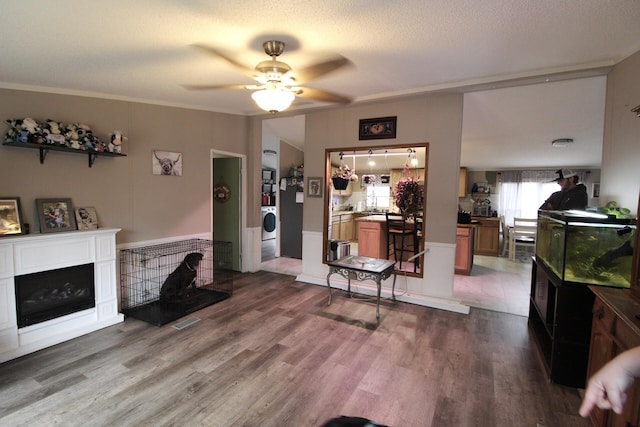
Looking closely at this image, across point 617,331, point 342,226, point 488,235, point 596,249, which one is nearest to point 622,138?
point 596,249

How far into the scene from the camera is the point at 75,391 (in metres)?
2.04

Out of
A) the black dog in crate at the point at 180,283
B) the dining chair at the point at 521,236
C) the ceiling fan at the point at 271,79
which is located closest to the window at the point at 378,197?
the dining chair at the point at 521,236

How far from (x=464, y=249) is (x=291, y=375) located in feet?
12.6

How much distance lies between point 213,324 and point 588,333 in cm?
313

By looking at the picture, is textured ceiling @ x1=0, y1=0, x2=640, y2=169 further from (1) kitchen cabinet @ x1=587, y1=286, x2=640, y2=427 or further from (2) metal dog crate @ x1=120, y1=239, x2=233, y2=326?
(2) metal dog crate @ x1=120, y1=239, x2=233, y2=326

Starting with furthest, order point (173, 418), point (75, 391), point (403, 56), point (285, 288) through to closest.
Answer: point (285, 288), point (403, 56), point (75, 391), point (173, 418)

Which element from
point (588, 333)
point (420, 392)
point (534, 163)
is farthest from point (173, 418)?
point (534, 163)

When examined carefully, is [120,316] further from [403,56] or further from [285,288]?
[403,56]

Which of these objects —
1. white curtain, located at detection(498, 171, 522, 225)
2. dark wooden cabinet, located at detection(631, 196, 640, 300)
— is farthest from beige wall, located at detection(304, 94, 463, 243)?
white curtain, located at detection(498, 171, 522, 225)

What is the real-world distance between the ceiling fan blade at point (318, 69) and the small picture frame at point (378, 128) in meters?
1.33

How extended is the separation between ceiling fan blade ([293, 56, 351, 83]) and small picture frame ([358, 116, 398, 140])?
4.37 ft

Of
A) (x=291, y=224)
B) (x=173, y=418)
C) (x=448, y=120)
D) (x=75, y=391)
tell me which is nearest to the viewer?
(x=173, y=418)

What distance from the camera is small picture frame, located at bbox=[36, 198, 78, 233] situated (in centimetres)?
270

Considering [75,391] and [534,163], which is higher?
[534,163]
